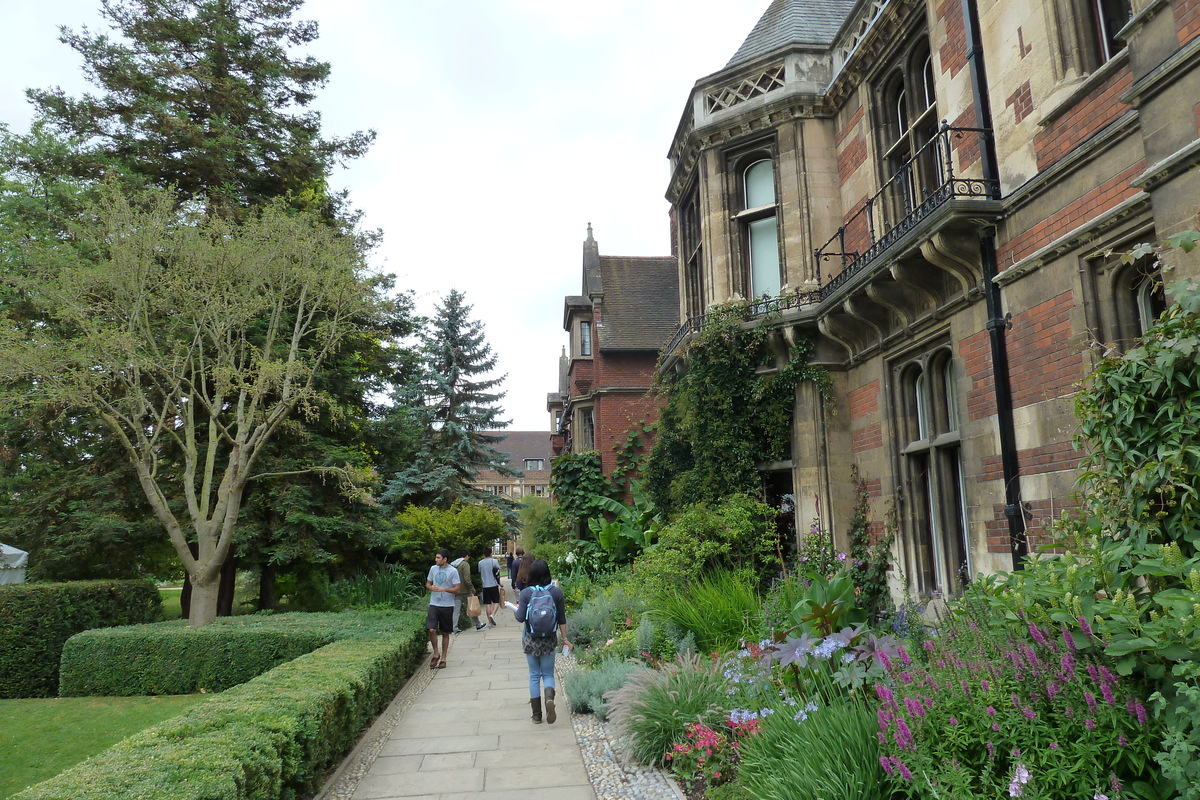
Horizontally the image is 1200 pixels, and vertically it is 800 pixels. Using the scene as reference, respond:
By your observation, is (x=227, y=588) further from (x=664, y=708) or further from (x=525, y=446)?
(x=525, y=446)

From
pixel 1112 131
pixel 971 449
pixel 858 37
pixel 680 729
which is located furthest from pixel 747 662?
pixel 858 37

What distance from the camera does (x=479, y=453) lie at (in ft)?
102

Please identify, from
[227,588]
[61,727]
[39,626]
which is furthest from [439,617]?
[227,588]

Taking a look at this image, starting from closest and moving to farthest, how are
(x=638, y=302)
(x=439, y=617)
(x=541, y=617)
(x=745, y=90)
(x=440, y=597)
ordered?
(x=541, y=617) → (x=440, y=597) → (x=439, y=617) → (x=745, y=90) → (x=638, y=302)

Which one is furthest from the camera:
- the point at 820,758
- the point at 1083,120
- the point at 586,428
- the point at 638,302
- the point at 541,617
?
the point at 586,428

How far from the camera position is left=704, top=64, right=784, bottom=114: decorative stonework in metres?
11.6

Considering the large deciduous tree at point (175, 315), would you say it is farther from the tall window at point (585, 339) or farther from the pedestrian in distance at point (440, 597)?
the tall window at point (585, 339)

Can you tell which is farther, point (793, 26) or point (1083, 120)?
point (793, 26)

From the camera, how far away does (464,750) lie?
6863 millimetres

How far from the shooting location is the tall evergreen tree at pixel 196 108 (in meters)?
16.5

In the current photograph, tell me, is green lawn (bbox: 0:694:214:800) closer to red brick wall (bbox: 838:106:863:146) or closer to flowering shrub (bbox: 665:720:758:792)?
flowering shrub (bbox: 665:720:758:792)

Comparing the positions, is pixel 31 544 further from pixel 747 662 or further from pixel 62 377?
pixel 747 662

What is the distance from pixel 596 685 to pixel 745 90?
9.22m

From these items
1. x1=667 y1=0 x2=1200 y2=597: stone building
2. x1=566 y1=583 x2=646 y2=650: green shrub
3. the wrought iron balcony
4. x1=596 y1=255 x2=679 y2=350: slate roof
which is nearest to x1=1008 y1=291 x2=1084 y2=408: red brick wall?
x1=667 y1=0 x2=1200 y2=597: stone building
